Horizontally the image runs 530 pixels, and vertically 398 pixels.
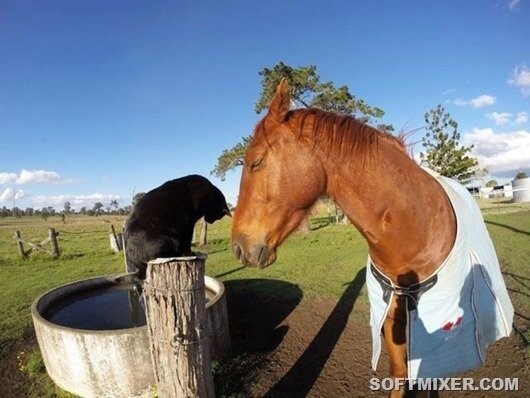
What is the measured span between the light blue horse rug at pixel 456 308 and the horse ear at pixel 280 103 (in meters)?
1.31

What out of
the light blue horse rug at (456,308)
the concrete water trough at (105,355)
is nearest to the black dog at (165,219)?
the concrete water trough at (105,355)

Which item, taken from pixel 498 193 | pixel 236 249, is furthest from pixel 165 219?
pixel 498 193

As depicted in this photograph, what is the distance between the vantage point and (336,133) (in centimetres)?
199

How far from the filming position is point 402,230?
2080 millimetres

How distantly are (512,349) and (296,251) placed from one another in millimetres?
8806

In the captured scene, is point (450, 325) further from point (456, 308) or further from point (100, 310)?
point (100, 310)

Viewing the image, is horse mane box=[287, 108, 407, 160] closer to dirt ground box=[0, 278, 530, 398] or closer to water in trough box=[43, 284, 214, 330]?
dirt ground box=[0, 278, 530, 398]

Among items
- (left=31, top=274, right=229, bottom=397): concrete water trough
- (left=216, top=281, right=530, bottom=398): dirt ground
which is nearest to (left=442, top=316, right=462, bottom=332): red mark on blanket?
(left=216, top=281, right=530, bottom=398): dirt ground

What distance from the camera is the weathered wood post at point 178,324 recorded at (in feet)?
7.47

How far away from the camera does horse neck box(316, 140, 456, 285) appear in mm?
2012

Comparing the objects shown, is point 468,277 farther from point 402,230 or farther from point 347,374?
point 347,374

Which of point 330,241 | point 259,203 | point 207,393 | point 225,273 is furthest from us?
point 330,241

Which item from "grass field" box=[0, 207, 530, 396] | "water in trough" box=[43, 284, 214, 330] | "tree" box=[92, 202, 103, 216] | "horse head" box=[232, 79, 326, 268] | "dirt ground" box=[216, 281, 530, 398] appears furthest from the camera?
"tree" box=[92, 202, 103, 216]

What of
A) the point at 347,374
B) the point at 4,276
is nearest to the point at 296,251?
the point at 347,374
